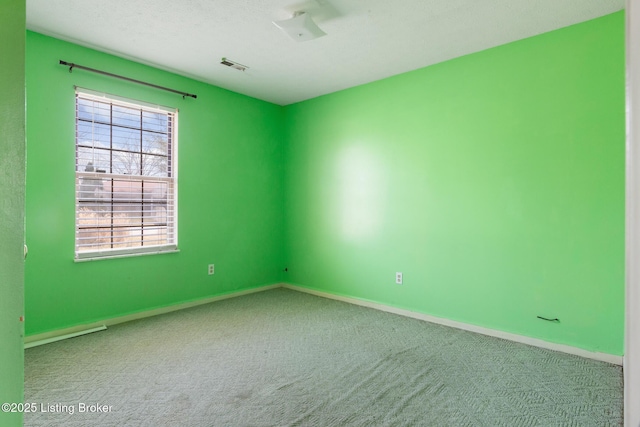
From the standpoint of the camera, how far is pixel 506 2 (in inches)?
93.4

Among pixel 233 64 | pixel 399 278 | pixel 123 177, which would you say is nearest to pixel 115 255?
pixel 123 177

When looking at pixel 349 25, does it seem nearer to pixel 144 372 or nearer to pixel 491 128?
pixel 491 128

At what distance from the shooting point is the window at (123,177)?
3.11 meters

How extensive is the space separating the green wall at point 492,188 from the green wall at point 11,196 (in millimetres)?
3183

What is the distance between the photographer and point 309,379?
2266mm

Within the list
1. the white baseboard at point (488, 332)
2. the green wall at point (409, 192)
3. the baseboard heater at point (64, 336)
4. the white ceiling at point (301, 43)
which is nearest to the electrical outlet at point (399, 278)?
the green wall at point (409, 192)

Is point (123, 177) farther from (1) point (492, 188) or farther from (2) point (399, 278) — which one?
(1) point (492, 188)

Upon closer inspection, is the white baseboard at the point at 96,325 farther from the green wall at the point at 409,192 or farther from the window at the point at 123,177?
the window at the point at 123,177

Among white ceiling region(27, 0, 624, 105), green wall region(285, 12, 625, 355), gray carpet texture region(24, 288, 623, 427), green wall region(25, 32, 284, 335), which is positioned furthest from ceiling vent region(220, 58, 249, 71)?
gray carpet texture region(24, 288, 623, 427)

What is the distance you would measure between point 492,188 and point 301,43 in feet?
6.91

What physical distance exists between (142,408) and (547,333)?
296 cm

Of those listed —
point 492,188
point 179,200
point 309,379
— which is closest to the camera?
point 309,379

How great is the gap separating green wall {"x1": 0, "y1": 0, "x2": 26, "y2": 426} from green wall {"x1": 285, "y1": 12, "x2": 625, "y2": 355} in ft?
10.4

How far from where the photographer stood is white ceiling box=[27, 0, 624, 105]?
242 cm
